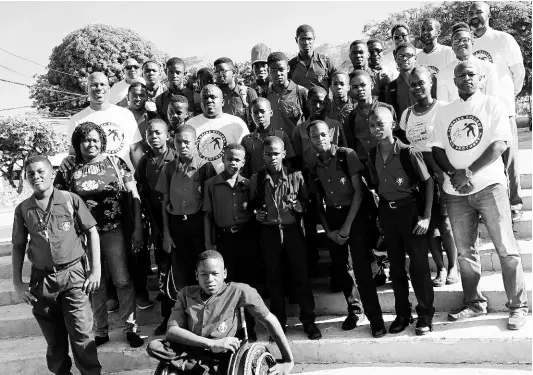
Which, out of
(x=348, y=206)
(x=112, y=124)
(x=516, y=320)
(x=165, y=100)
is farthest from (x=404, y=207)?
(x=165, y=100)

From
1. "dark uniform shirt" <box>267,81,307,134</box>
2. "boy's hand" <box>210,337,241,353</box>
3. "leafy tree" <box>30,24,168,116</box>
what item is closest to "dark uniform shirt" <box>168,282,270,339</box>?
"boy's hand" <box>210,337,241,353</box>

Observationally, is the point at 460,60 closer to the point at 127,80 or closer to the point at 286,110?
the point at 286,110

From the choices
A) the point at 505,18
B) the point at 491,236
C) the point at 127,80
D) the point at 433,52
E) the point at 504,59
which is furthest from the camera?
the point at 505,18

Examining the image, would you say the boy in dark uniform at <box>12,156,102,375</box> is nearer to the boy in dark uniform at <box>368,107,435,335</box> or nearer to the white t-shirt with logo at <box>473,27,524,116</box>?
the boy in dark uniform at <box>368,107,435,335</box>

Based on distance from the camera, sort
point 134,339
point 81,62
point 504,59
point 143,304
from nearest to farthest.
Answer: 1. point 134,339
2. point 143,304
3. point 504,59
4. point 81,62

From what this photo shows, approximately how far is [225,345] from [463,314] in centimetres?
218

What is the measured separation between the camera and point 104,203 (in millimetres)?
4441

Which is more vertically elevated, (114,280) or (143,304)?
(114,280)

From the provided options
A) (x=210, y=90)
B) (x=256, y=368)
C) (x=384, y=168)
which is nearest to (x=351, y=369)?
(x=256, y=368)

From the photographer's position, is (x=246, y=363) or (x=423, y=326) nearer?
(x=246, y=363)

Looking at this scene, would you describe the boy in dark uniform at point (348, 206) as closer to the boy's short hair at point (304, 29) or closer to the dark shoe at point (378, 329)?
the dark shoe at point (378, 329)

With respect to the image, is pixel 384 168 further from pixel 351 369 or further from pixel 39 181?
pixel 39 181

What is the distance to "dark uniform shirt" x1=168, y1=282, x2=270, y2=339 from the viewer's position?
138 inches

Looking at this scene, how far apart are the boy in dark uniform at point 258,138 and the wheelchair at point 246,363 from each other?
1.91m
